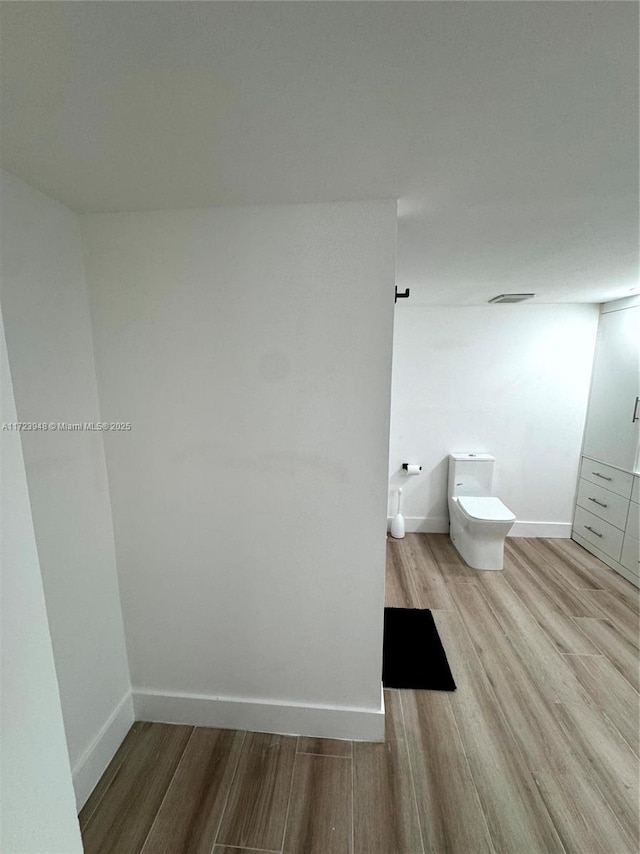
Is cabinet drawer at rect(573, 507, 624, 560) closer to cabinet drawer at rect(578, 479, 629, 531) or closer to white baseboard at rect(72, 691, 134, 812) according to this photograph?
cabinet drawer at rect(578, 479, 629, 531)

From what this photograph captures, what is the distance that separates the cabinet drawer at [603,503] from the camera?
113 inches

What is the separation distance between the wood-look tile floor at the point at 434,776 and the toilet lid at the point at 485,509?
89 centimetres

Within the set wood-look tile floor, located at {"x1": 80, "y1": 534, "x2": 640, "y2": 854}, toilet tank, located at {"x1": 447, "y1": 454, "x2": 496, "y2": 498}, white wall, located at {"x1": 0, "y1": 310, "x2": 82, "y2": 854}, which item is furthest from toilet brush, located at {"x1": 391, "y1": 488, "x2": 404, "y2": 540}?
white wall, located at {"x1": 0, "y1": 310, "x2": 82, "y2": 854}

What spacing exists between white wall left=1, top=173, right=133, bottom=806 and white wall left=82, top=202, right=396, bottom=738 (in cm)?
7

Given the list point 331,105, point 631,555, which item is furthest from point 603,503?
point 331,105

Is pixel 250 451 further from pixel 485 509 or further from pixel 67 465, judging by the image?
pixel 485 509

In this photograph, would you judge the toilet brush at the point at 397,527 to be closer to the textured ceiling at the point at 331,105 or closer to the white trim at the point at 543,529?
the white trim at the point at 543,529

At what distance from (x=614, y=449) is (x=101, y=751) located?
387cm

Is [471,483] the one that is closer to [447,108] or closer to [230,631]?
[230,631]

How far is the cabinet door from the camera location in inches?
110

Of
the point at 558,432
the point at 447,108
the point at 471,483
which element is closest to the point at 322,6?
the point at 447,108

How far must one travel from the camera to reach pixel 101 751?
57.9 inches

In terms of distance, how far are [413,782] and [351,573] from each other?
0.85 metres

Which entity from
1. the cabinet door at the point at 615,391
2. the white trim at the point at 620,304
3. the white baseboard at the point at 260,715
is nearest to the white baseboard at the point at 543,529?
the cabinet door at the point at 615,391
